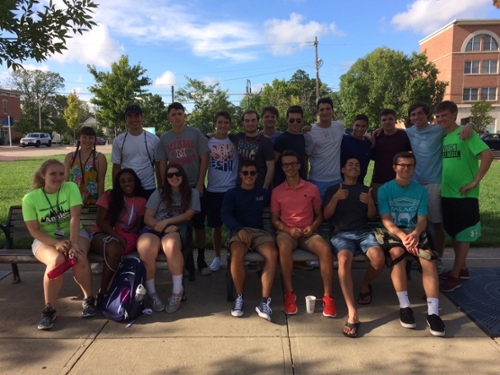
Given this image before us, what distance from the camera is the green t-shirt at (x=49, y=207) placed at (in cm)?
370

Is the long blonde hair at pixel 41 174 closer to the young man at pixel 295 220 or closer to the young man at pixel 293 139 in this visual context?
the young man at pixel 295 220

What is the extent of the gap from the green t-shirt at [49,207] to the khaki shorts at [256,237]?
159 centimetres

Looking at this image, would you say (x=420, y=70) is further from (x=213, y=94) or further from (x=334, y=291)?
(x=334, y=291)

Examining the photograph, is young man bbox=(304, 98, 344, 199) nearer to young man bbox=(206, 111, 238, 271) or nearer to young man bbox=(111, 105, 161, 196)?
young man bbox=(206, 111, 238, 271)

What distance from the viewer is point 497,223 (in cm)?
688

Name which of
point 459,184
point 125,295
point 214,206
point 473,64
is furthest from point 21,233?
point 473,64

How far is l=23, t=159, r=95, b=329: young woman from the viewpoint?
11.8ft

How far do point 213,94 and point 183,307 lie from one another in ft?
98.2

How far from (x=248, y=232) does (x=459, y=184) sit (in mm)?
2307

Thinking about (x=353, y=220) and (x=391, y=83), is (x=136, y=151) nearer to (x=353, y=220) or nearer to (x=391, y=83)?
(x=353, y=220)

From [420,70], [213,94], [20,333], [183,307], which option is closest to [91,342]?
[20,333]

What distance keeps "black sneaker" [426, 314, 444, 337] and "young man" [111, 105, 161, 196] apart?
319 cm

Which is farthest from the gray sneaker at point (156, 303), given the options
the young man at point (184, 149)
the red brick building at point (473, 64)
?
the red brick building at point (473, 64)

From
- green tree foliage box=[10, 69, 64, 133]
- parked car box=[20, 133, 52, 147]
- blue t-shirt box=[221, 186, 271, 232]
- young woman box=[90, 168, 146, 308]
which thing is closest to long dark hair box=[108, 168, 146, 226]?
young woman box=[90, 168, 146, 308]
